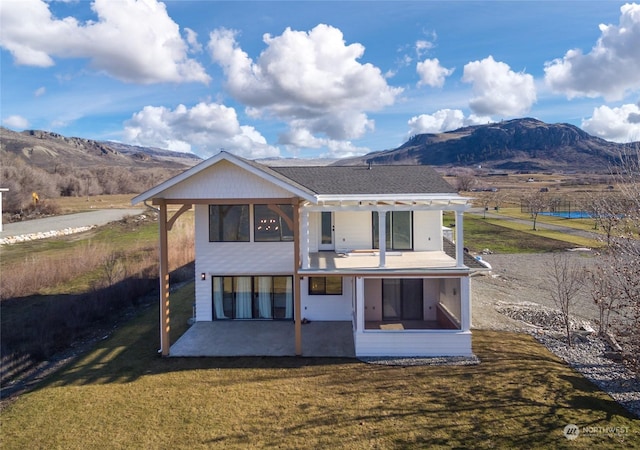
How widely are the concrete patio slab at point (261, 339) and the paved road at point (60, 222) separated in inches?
1151

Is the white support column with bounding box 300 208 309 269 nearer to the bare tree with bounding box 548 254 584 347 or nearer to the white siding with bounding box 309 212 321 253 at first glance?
the white siding with bounding box 309 212 321 253

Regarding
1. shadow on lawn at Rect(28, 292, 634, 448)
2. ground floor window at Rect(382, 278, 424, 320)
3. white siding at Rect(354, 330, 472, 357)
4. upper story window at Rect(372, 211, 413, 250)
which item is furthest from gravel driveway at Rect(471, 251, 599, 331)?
upper story window at Rect(372, 211, 413, 250)

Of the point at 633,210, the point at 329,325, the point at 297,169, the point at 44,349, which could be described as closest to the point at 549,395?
the point at 633,210

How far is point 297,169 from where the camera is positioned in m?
17.4

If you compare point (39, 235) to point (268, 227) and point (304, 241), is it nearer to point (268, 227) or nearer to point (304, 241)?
point (268, 227)

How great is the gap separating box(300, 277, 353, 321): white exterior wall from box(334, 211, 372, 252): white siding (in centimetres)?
174

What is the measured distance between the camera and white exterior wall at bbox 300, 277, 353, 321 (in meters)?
14.4

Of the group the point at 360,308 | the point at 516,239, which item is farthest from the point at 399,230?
the point at 516,239

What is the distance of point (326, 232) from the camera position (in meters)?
14.7

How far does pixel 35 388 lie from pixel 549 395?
512 inches

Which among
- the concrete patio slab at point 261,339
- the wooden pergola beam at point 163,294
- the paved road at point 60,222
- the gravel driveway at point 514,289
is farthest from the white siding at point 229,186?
the paved road at point 60,222

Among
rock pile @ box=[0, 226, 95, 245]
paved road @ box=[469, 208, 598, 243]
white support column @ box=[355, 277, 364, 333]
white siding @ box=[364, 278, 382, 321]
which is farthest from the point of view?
paved road @ box=[469, 208, 598, 243]

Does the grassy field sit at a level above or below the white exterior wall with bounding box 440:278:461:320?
below

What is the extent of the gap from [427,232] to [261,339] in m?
7.36
